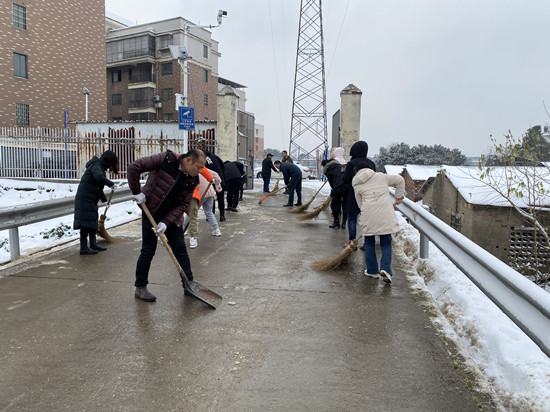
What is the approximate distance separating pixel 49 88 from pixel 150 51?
16.8m

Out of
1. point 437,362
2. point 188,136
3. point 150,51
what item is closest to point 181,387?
point 437,362

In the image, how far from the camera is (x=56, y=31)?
29.7 metres

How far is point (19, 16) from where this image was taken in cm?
2722

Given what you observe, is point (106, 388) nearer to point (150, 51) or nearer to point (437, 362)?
point (437, 362)

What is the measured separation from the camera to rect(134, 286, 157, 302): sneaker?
445 cm

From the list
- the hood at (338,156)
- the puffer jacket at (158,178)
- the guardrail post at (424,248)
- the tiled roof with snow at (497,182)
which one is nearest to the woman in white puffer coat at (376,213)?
the guardrail post at (424,248)

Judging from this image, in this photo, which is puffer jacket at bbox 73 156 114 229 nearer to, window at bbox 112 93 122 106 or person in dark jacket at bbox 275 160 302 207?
person in dark jacket at bbox 275 160 302 207

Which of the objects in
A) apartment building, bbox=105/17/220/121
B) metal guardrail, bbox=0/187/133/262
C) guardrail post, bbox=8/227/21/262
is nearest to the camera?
metal guardrail, bbox=0/187/133/262

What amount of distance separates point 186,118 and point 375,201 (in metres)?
10.2

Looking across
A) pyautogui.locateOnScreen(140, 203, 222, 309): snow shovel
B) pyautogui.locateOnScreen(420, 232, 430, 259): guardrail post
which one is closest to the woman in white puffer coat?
pyautogui.locateOnScreen(420, 232, 430, 259): guardrail post

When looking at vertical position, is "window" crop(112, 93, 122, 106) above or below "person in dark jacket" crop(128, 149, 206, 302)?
above

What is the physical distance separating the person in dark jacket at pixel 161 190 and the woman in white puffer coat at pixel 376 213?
6.92 feet

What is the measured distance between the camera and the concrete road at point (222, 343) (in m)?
2.73

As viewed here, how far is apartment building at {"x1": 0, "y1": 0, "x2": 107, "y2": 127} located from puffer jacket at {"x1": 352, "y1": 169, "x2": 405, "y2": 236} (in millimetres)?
27896
